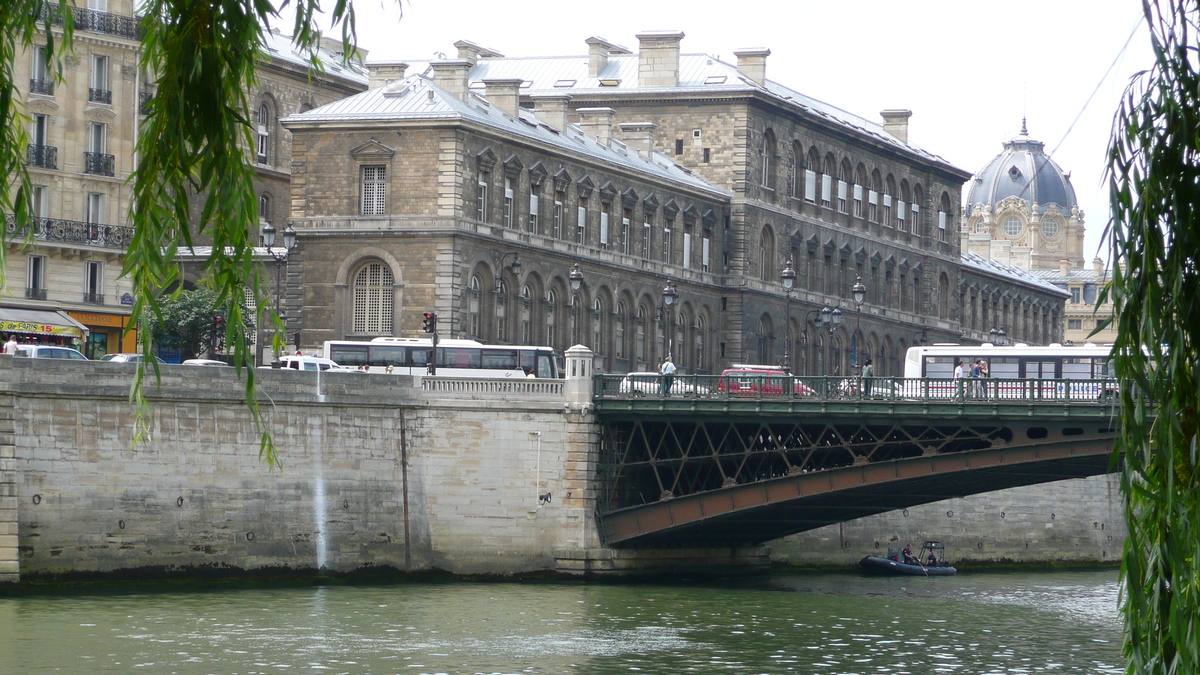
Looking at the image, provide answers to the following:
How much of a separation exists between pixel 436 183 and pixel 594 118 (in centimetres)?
1999

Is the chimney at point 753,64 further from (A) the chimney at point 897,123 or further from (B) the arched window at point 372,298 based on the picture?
(B) the arched window at point 372,298

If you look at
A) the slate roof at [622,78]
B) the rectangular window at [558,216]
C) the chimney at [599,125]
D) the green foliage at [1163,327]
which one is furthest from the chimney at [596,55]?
the green foliage at [1163,327]

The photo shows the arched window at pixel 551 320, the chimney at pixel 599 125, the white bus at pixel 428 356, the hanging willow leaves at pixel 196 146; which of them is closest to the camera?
the hanging willow leaves at pixel 196 146

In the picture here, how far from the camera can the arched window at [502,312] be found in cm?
9312

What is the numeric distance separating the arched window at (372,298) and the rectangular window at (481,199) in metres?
4.81

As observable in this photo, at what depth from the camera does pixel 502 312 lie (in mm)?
93688

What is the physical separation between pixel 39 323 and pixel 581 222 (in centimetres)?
2803

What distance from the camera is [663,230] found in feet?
350

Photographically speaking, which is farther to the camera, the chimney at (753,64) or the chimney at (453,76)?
the chimney at (753,64)

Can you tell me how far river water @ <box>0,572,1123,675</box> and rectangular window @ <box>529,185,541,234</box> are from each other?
2972 centimetres

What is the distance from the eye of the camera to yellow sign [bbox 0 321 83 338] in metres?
81.4

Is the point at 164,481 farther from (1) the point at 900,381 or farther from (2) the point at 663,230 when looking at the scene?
(2) the point at 663,230

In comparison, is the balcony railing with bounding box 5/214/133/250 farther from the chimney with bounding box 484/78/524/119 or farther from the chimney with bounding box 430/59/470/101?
the chimney with bounding box 484/78/524/119

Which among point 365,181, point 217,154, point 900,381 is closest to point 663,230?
point 365,181
